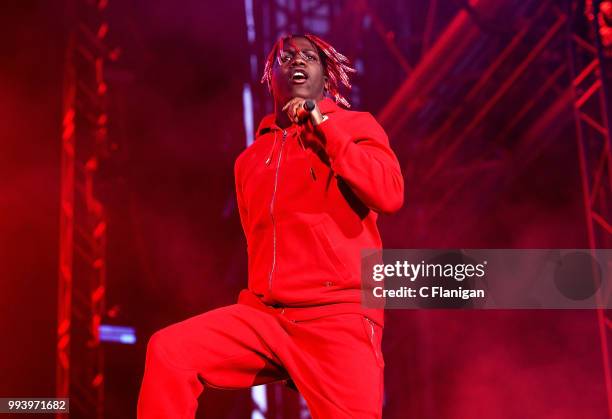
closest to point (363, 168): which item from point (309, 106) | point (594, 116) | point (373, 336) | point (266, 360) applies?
point (309, 106)

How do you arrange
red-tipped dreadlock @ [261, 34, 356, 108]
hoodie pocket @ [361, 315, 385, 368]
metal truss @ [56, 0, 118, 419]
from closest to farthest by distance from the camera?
hoodie pocket @ [361, 315, 385, 368]
red-tipped dreadlock @ [261, 34, 356, 108]
metal truss @ [56, 0, 118, 419]

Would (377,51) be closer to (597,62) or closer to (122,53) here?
(122,53)

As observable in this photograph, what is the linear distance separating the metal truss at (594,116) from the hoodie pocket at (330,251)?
7.25 ft

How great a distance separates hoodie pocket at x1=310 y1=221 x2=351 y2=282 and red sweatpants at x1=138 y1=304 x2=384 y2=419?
0.14 m

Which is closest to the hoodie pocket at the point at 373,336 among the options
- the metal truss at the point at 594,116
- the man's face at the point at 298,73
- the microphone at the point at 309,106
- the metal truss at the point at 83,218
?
the microphone at the point at 309,106

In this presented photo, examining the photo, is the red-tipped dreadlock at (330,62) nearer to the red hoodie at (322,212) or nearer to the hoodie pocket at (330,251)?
the red hoodie at (322,212)

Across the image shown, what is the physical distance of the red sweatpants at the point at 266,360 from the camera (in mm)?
2420

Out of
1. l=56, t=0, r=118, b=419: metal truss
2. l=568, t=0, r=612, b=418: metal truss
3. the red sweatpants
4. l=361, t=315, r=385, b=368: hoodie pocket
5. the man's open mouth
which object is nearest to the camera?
the red sweatpants

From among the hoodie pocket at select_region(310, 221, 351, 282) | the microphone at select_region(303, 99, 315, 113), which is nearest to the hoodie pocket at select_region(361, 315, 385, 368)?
the hoodie pocket at select_region(310, 221, 351, 282)

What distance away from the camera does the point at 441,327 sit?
23.9ft

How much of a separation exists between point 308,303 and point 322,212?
31 centimetres

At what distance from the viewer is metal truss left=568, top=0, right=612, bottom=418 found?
14.2 feet

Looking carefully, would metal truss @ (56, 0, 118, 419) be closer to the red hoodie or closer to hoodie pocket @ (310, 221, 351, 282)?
the red hoodie

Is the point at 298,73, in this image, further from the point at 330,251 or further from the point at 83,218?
the point at 83,218
